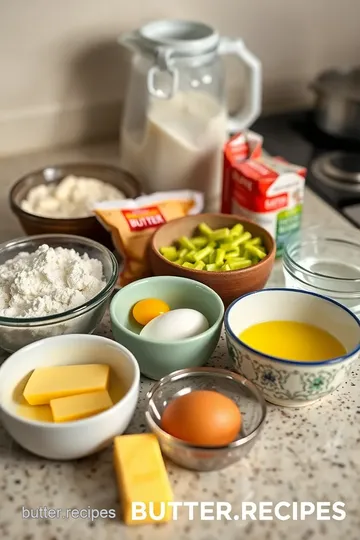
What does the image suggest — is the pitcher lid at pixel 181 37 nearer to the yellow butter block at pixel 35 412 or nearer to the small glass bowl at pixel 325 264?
the small glass bowl at pixel 325 264

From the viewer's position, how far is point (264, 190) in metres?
1.03

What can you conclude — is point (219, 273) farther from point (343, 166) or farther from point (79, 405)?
point (343, 166)

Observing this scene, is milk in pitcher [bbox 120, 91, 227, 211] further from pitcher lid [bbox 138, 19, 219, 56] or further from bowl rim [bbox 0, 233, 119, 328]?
bowl rim [bbox 0, 233, 119, 328]

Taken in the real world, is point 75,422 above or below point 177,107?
below

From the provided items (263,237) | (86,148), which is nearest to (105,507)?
(263,237)

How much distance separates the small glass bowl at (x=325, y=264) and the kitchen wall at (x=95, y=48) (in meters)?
0.55

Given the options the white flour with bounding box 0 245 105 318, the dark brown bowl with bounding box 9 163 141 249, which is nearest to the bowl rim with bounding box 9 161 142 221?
the dark brown bowl with bounding box 9 163 141 249

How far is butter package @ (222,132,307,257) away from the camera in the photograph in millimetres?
1033

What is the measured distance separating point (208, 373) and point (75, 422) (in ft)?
0.61

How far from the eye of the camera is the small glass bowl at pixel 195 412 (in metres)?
0.71

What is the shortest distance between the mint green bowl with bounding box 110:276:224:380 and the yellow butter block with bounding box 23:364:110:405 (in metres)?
0.05

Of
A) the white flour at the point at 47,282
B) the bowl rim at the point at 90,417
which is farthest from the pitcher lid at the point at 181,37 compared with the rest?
the bowl rim at the point at 90,417

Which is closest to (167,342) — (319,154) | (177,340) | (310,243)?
(177,340)

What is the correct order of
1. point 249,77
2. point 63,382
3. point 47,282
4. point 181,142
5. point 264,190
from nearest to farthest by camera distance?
point 63,382, point 47,282, point 264,190, point 181,142, point 249,77
